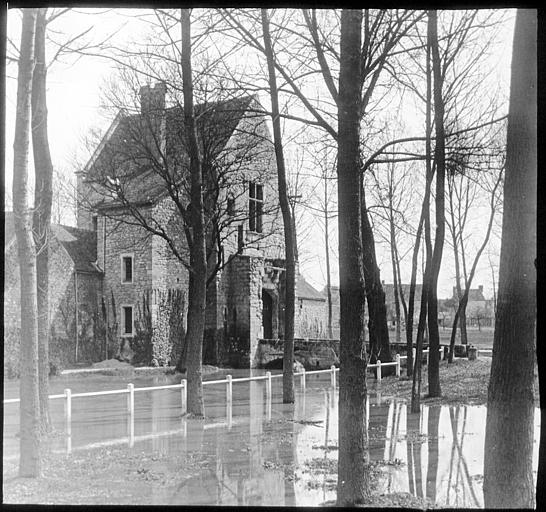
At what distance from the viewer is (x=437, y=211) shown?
9094 mm

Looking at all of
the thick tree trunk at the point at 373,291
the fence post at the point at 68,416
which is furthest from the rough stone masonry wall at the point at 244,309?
the fence post at the point at 68,416

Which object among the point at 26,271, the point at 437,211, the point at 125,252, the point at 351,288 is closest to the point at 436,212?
the point at 437,211

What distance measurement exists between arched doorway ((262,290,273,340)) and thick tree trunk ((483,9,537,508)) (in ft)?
24.7

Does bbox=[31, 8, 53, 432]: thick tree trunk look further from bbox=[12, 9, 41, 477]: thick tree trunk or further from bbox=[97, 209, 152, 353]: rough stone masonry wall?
bbox=[97, 209, 152, 353]: rough stone masonry wall

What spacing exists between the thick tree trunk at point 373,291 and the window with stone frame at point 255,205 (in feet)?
7.67

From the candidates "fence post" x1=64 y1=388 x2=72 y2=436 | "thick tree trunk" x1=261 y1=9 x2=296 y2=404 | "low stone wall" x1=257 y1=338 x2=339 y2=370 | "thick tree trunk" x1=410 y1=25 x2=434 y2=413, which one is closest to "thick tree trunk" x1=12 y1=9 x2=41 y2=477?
"fence post" x1=64 y1=388 x2=72 y2=436

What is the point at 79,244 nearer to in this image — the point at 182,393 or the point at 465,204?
the point at 182,393

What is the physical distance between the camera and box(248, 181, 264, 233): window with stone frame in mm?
11133

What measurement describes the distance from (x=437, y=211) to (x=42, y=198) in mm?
5049

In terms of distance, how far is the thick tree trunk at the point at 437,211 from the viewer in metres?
7.82

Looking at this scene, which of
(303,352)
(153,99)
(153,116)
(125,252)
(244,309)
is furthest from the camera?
(303,352)

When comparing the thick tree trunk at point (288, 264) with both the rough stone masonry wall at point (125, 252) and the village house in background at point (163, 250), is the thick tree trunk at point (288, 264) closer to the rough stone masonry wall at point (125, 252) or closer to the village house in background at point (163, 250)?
the village house in background at point (163, 250)

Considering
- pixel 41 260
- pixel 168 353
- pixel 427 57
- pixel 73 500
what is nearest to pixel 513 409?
pixel 73 500

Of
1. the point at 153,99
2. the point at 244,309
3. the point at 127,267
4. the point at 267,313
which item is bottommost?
the point at 267,313
